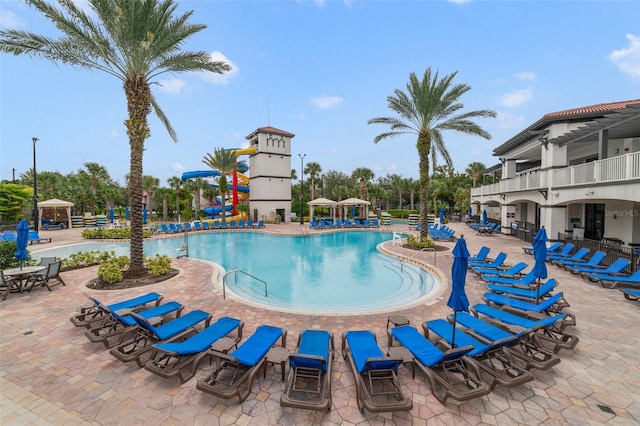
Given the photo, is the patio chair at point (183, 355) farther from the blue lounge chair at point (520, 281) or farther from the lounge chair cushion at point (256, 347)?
the blue lounge chair at point (520, 281)

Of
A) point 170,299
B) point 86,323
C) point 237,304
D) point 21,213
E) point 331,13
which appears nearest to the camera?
point 86,323

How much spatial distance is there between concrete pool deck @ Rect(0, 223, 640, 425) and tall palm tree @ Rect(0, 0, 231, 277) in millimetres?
5585

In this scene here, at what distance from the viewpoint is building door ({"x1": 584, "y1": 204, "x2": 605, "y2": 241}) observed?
16.0 metres

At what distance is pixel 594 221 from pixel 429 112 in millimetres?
12457

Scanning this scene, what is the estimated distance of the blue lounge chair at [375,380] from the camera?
3426 mm

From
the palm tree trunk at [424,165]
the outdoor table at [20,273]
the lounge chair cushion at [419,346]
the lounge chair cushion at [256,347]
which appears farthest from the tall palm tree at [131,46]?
the palm tree trunk at [424,165]

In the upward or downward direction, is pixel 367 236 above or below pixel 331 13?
below

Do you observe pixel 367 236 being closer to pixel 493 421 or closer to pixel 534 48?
pixel 534 48

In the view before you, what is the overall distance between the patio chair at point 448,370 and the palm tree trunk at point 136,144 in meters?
10.1

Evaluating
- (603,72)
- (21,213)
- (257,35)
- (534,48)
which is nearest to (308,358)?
(257,35)

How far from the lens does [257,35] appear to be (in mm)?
14523

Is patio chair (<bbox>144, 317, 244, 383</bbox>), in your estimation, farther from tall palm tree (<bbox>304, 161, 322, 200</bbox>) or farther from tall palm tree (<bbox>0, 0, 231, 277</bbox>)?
tall palm tree (<bbox>304, 161, 322, 200</bbox>)

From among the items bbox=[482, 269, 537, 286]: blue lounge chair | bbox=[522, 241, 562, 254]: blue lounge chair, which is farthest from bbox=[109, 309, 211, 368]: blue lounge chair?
bbox=[522, 241, 562, 254]: blue lounge chair

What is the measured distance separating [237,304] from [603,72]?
74.1 feet
